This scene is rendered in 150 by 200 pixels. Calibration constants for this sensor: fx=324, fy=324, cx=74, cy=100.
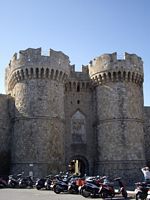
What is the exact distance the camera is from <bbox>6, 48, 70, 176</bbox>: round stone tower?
23.1 m

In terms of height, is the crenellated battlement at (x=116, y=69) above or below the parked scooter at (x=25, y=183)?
above

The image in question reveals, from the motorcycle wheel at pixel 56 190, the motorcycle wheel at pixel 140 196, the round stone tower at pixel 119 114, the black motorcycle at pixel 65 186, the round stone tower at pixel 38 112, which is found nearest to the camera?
the motorcycle wheel at pixel 140 196

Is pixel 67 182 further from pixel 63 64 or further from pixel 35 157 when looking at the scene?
pixel 63 64

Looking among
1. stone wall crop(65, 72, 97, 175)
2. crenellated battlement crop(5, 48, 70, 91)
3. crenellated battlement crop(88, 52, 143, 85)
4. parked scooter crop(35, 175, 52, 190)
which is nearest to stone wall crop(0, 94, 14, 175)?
crenellated battlement crop(5, 48, 70, 91)

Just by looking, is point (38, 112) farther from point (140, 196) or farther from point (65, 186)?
point (140, 196)

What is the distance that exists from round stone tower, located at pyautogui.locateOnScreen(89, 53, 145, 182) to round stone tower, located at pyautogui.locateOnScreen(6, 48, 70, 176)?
3.01 meters

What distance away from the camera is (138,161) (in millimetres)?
24297

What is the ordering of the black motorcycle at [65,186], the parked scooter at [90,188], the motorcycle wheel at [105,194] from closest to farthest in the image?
the motorcycle wheel at [105,194], the parked scooter at [90,188], the black motorcycle at [65,186]

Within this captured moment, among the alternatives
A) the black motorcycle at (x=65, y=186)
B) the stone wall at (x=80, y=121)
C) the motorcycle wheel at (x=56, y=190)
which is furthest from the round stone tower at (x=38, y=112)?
the motorcycle wheel at (x=56, y=190)

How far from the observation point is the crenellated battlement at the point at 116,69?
25.7 meters

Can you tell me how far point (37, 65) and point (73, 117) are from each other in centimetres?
531

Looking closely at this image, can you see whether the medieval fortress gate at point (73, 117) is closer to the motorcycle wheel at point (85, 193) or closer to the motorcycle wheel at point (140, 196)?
the motorcycle wheel at point (85, 193)

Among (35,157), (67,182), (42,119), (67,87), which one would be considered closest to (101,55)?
(67,87)

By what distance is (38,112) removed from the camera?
938 inches
